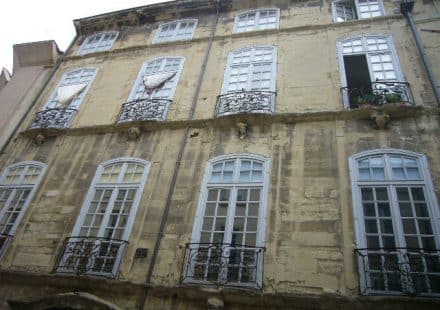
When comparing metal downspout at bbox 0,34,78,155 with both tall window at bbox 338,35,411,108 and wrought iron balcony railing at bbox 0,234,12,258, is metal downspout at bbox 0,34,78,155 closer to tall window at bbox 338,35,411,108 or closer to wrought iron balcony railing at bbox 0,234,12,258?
wrought iron balcony railing at bbox 0,234,12,258

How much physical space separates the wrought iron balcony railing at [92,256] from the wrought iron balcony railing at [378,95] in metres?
5.74

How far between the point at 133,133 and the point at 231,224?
3.59 metres

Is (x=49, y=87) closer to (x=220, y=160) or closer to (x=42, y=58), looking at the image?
(x=42, y=58)

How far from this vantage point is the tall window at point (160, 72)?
9.71 m

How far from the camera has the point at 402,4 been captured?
31.5 feet

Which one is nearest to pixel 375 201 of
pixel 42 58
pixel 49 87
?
pixel 49 87

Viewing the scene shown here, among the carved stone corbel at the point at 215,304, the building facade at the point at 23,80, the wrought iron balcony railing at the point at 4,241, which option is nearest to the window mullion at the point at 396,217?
the carved stone corbel at the point at 215,304

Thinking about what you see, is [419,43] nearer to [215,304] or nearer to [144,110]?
[144,110]

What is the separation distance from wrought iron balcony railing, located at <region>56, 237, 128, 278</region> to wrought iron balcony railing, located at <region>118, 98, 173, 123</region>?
10.7 ft

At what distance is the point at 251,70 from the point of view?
31.1 feet

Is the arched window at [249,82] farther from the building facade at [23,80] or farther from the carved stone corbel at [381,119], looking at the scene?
the building facade at [23,80]

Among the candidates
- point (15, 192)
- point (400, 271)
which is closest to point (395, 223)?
point (400, 271)

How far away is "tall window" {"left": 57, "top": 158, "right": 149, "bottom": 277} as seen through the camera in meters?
6.63

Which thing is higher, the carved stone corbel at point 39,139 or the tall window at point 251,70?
the tall window at point 251,70
